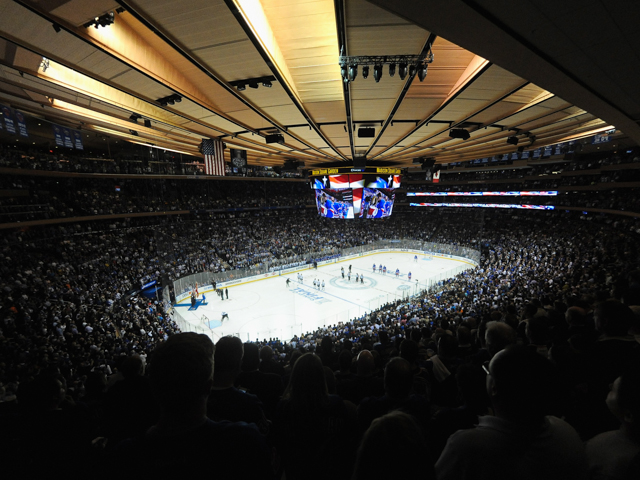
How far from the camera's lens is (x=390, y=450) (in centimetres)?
110

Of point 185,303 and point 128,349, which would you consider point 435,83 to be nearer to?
point 128,349

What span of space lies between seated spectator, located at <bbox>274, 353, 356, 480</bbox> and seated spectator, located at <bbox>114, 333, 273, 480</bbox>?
560 millimetres

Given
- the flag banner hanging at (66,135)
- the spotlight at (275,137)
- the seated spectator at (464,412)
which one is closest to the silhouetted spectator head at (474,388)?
the seated spectator at (464,412)

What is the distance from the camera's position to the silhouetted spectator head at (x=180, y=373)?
4.80 ft

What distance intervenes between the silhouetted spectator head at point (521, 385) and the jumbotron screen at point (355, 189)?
18355 mm

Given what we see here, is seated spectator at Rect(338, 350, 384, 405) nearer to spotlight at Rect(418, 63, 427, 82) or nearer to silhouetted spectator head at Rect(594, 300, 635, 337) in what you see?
silhouetted spectator head at Rect(594, 300, 635, 337)

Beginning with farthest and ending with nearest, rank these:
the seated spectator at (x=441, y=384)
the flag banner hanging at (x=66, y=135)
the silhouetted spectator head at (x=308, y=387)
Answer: the flag banner hanging at (x=66, y=135), the seated spectator at (x=441, y=384), the silhouetted spectator head at (x=308, y=387)

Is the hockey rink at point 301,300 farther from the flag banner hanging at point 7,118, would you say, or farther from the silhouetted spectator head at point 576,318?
the silhouetted spectator head at point 576,318

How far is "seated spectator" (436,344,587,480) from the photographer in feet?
4.51

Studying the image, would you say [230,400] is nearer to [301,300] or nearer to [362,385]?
[362,385]

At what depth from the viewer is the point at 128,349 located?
1091cm

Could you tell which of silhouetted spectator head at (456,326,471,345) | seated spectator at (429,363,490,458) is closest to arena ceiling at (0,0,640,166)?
seated spectator at (429,363,490,458)

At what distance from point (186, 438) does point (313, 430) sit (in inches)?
36.8

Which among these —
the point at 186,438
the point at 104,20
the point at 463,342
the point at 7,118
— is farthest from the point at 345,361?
the point at 7,118
